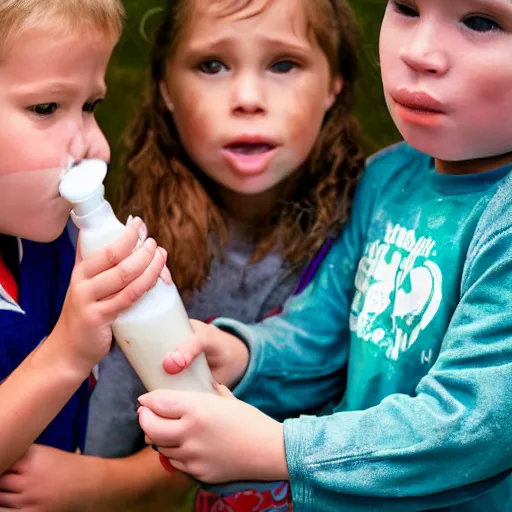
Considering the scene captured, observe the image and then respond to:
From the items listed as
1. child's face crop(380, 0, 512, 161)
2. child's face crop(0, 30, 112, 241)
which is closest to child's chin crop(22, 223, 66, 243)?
child's face crop(0, 30, 112, 241)

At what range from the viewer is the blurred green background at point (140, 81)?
108 centimetres

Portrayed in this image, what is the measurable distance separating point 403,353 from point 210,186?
0.34m

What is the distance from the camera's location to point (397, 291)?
800 millimetres

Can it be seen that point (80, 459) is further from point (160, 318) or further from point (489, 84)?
point (489, 84)

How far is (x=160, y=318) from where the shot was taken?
28.3 inches

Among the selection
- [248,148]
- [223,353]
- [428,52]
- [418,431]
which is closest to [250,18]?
[248,148]

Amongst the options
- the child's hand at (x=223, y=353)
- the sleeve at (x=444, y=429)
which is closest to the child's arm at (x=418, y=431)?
the sleeve at (x=444, y=429)

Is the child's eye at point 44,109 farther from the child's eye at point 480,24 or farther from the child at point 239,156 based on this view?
the child's eye at point 480,24

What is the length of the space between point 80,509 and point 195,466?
24 cm

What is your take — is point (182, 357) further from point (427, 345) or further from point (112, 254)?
point (427, 345)

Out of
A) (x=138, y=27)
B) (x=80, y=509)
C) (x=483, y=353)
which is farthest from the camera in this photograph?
(x=138, y=27)

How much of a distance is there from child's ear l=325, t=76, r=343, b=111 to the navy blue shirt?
0.33 meters

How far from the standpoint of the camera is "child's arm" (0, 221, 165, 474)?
0.70 m

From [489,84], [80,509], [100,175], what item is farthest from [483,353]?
[80,509]
